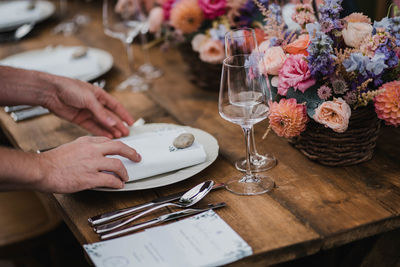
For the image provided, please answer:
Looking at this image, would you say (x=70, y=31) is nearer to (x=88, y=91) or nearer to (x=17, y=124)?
(x=17, y=124)

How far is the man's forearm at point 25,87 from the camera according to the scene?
4.67 feet

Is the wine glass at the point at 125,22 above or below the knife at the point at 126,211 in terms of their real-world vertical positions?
above

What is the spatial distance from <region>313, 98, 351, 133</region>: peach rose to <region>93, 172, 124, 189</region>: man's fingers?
42 cm

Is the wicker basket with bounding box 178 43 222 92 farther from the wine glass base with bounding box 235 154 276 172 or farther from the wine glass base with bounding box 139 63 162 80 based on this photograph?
the wine glass base with bounding box 235 154 276 172

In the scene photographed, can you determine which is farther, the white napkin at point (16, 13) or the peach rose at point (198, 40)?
the white napkin at point (16, 13)

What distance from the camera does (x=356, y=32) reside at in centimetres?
109

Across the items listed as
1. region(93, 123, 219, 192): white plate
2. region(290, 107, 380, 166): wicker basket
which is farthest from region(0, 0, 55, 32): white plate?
region(290, 107, 380, 166): wicker basket

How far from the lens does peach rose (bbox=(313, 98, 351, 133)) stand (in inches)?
41.6

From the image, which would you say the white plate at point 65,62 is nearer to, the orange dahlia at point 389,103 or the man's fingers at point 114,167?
Answer: the man's fingers at point 114,167

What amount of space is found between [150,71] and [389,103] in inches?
41.1

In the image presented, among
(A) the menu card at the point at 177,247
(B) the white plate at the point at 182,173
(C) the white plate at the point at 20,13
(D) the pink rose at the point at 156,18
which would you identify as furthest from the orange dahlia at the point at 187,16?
(C) the white plate at the point at 20,13

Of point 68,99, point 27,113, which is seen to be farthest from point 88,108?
point 27,113

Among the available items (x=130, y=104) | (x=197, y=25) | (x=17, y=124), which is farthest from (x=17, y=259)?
(x=197, y=25)

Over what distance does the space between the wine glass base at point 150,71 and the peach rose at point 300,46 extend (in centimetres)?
80
